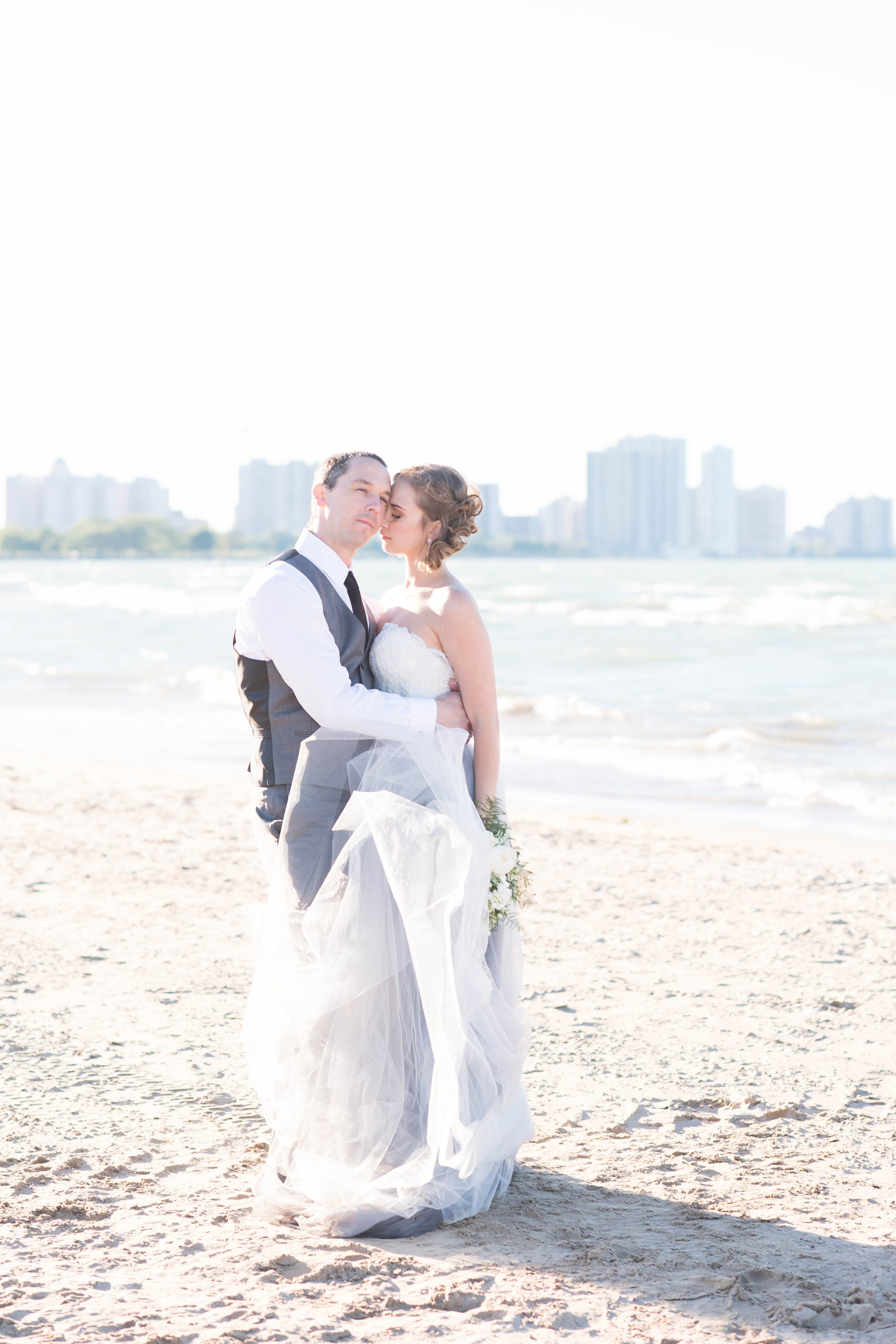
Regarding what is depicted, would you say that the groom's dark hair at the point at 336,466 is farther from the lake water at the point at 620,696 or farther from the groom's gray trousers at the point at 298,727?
the lake water at the point at 620,696

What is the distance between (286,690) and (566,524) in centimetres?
9966

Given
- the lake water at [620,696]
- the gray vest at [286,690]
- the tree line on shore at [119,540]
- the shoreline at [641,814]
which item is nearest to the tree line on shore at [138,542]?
the tree line on shore at [119,540]

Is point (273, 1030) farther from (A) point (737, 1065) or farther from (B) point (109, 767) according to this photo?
(B) point (109, 767)

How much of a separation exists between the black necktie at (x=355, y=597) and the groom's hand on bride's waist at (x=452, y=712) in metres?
0.32

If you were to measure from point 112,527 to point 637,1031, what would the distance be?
362ft

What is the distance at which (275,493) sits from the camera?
282ft

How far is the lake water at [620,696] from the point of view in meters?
12.0

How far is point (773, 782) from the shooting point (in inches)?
479

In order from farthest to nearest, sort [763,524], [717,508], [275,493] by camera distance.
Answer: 1. [717,508]
2. [763,524]
3. [275,493]

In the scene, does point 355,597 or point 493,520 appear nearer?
point 355,597

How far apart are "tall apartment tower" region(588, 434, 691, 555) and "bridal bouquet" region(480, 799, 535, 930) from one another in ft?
325

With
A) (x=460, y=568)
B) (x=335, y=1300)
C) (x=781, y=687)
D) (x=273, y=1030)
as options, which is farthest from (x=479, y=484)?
(x=460, y=568)

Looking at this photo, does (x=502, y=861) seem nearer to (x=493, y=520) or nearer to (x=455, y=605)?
(x=455, y=605)

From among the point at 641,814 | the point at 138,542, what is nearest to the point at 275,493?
the point at 138,542
